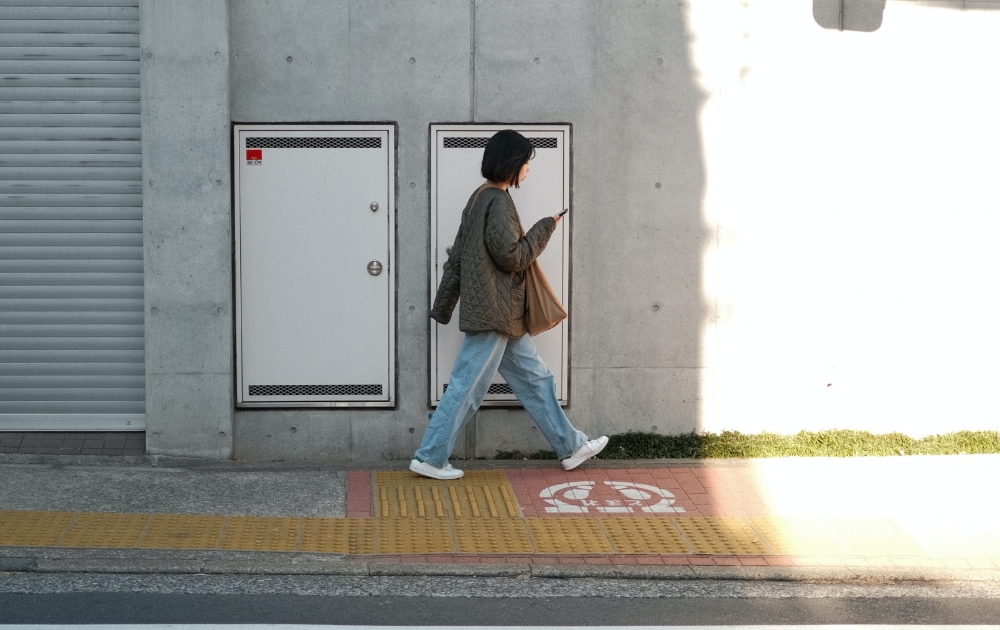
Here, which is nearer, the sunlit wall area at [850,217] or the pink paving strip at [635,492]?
the pink paving strip at [635,492]

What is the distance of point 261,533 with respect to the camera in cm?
615

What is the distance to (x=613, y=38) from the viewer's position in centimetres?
780

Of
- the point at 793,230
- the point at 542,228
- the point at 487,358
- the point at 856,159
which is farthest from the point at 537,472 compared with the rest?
the point at 856,159

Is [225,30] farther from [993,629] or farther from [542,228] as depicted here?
[993,629]

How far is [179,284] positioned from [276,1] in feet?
6.24

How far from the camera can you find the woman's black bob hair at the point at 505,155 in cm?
703

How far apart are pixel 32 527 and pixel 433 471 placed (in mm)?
2285

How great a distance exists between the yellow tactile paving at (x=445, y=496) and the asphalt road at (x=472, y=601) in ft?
3.26

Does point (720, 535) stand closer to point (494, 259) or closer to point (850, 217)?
point (494, 259)

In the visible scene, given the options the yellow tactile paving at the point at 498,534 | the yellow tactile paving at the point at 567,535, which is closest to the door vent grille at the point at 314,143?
the yellow tactile paving at the point at 498,534

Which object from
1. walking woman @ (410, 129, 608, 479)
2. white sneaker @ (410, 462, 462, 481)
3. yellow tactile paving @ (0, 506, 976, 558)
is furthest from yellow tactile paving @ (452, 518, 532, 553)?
walking woman @ (410, 129, 608, 479)

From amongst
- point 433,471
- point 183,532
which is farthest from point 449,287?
point 183,532

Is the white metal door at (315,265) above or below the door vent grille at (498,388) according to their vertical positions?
above

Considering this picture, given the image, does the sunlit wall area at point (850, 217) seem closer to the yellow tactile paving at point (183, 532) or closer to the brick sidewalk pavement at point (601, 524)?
the brick sidewalk pavement at point (601, 524)
